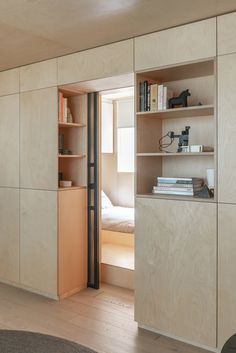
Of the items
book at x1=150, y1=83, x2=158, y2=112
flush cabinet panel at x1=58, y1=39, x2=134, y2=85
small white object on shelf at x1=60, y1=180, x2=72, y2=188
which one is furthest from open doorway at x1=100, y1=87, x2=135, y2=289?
book at x1=150, y1=83, x2=158, y2=112

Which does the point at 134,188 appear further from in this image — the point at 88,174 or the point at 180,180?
the point at 88,174

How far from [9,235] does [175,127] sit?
7.18 ft

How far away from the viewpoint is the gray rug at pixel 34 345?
1152 mm

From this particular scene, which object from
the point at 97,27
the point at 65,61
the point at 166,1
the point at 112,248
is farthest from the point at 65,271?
the point at 166,1

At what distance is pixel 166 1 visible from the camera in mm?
2279

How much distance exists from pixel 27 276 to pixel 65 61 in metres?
2.25

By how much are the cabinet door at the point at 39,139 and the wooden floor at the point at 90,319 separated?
114 centimetres

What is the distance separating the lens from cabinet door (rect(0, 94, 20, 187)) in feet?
12.7

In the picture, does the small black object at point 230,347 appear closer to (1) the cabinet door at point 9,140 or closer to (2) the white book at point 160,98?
(2) the white book at point 160,98

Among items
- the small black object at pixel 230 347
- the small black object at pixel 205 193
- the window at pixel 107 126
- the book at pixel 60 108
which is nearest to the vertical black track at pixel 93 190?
Answer: the book at pixel 60 108

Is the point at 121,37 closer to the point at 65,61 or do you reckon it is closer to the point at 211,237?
the point at 65,61

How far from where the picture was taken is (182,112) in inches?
111

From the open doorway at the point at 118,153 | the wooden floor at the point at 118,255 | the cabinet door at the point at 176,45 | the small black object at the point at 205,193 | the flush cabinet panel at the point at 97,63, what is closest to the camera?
the cabinet door at the point at 176,45

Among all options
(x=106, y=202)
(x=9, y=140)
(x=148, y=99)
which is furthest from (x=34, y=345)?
(x=106, y=202)
